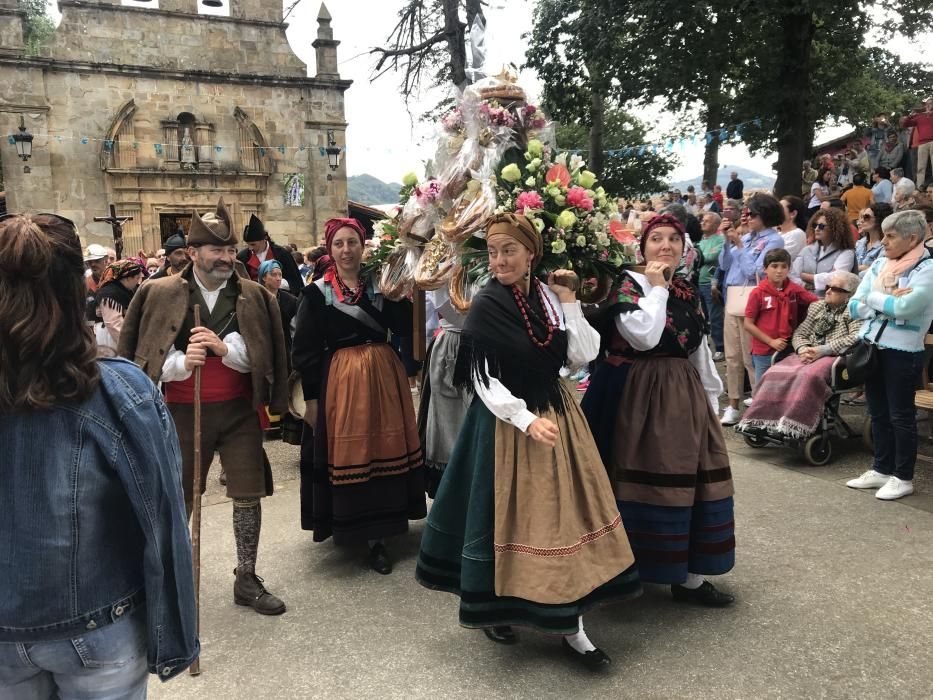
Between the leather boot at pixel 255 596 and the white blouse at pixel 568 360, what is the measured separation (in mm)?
1582

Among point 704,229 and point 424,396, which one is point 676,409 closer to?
point 424,396

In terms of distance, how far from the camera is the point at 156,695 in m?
3.02

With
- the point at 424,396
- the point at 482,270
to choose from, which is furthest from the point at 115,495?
the point at 424,396

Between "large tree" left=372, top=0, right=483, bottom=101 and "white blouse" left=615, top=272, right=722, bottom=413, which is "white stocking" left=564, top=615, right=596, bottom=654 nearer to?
"white blouse" left=615, top=272, right=722, bottom=413

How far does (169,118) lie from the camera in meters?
20.0

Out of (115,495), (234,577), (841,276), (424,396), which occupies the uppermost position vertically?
(841,276)

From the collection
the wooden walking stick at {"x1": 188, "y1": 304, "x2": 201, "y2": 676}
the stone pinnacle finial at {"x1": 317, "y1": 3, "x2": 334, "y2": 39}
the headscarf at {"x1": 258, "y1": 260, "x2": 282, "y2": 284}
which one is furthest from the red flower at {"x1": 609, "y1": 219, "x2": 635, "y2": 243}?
the stone pinnacle finial at {"x1": 317, "y1": 3, "x2": 334, "y2": 39}

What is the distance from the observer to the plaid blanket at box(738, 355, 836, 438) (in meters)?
5.59

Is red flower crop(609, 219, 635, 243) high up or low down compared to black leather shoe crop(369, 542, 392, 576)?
up

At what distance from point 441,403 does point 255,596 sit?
5.16ft

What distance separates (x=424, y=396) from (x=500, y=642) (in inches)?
71.6

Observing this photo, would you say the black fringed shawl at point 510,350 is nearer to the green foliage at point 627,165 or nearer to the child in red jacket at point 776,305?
the child in red jacket at point 776,305

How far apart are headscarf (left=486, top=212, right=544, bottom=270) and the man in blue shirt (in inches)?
171

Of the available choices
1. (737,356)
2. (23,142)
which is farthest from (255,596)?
(23,142)
